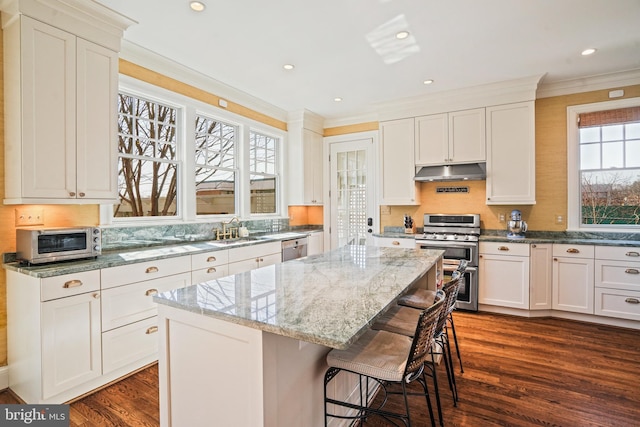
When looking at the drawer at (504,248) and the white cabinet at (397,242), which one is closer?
the drawer at (504,248)

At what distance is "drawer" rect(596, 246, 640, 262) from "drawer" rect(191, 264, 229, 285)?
415cm

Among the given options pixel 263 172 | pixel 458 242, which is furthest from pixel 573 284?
pixel 263 172

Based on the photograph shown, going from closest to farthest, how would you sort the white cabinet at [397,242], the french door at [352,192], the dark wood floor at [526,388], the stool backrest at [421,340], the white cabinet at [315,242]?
the stool backrest at [421,340]
the dark wood floor at [526,388]
the white cabinet at [397,242]
the white cabinet at [315,242]
the french door at [352,192]

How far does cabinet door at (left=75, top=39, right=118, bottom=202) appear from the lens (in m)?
2.46

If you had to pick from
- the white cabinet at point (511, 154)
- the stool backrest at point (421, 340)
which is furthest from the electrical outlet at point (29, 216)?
the white cabinet at point (511, 154)

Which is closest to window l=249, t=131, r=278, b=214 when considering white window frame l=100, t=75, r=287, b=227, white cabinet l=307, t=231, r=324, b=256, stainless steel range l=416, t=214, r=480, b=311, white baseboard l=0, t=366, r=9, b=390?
white window frame l=100, t=75, r=287, b=227

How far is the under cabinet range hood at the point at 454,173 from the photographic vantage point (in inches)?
163

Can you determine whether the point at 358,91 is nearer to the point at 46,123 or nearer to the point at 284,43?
the point at 284,43

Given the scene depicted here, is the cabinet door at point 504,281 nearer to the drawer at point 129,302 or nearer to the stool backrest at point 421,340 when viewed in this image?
the stool backrest at point 421,340

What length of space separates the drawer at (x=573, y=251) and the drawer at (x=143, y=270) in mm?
4121

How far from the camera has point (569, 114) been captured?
3.98 metres

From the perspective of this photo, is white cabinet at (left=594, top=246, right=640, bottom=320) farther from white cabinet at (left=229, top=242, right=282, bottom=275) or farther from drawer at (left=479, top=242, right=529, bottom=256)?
white cabinet at (left=229, top=242, right=282, bottom=275)

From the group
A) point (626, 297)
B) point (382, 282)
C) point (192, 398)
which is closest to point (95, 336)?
point (192, 398)

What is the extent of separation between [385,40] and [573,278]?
3.42 meters
